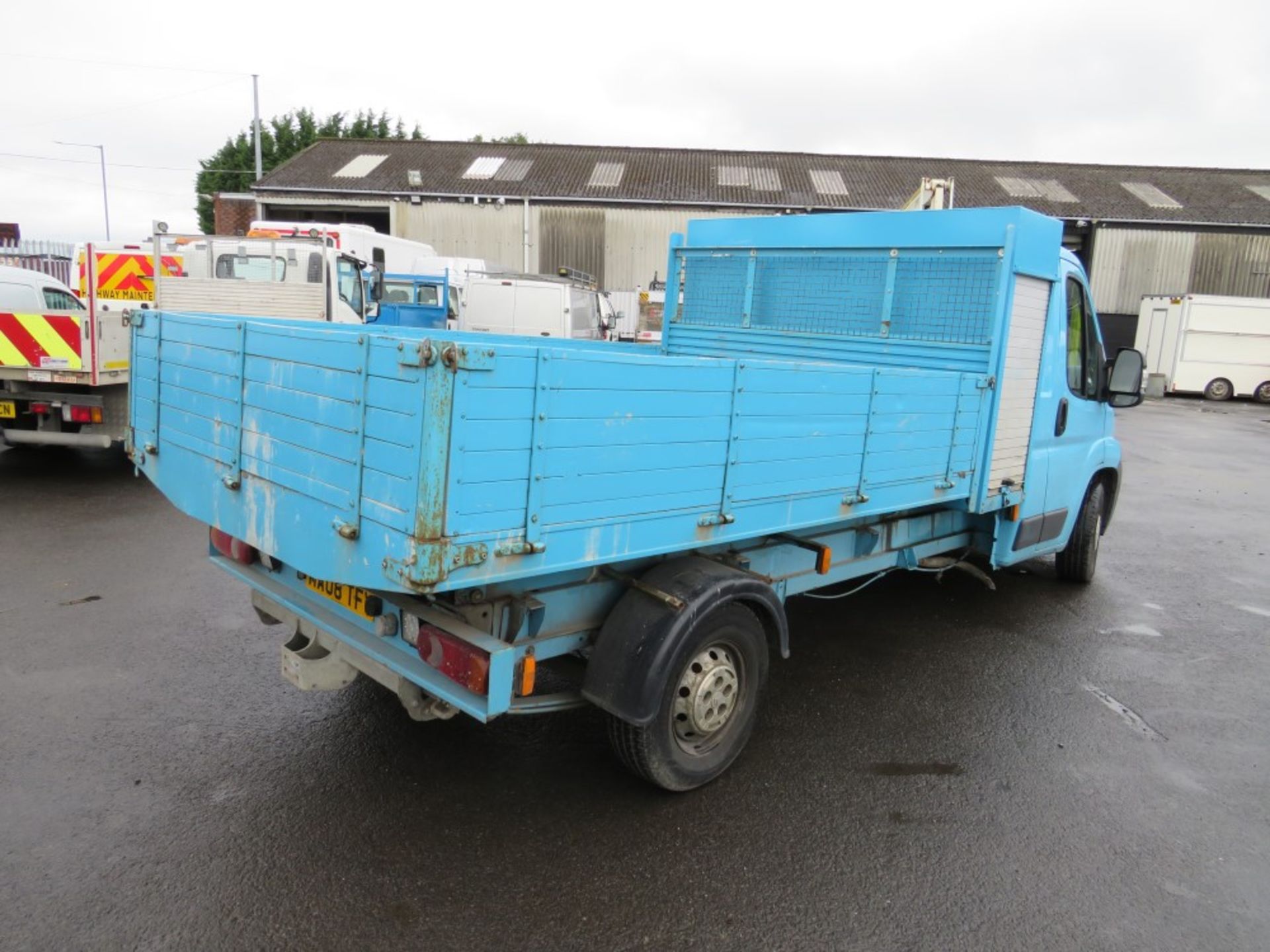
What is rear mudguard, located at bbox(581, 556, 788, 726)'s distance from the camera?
3209 millimetres

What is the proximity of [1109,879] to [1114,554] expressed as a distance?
573 cm

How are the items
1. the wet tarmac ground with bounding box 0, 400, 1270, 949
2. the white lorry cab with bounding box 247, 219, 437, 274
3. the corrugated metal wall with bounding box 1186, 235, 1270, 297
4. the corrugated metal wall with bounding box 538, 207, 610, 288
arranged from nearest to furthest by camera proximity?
1. the wet tarmac ground with bounding box 0, 400, 1270, 949
2. the white lorry cab with bounding box 247, 219, 437, 274
3. the corrugated metal wall with bounding box 538, 207, 610, 288
4. the corrugated metal wall with bounding box 1186, 235, 1270, 297

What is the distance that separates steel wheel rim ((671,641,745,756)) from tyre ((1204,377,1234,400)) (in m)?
30.0

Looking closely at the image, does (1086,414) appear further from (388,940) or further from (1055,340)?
(388,940)

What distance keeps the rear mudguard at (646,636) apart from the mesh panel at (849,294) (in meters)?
2.42

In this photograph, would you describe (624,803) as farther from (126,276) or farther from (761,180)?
(761,180)

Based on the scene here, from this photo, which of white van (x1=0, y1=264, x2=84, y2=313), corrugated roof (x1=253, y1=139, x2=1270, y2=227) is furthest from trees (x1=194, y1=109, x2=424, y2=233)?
white van (x1=0, y1=264, x2=84, y2=313)

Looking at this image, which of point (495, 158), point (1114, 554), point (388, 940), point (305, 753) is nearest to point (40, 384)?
point (305, 753)

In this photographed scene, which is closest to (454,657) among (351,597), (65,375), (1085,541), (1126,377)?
(351,597)

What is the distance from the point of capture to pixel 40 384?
847 cm

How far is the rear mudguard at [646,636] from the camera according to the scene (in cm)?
321

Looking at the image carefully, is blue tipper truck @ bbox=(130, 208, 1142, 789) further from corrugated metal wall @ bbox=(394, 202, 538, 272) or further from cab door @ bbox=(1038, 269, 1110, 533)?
corrugated metal wall @ bbox=(394, 202, 538, 272)

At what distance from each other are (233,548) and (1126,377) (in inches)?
224

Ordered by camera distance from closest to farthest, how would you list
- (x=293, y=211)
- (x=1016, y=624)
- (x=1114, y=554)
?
1. (x=1016, y=624)
2. (x=1114, y=554)
3. (x=293, y=211)
